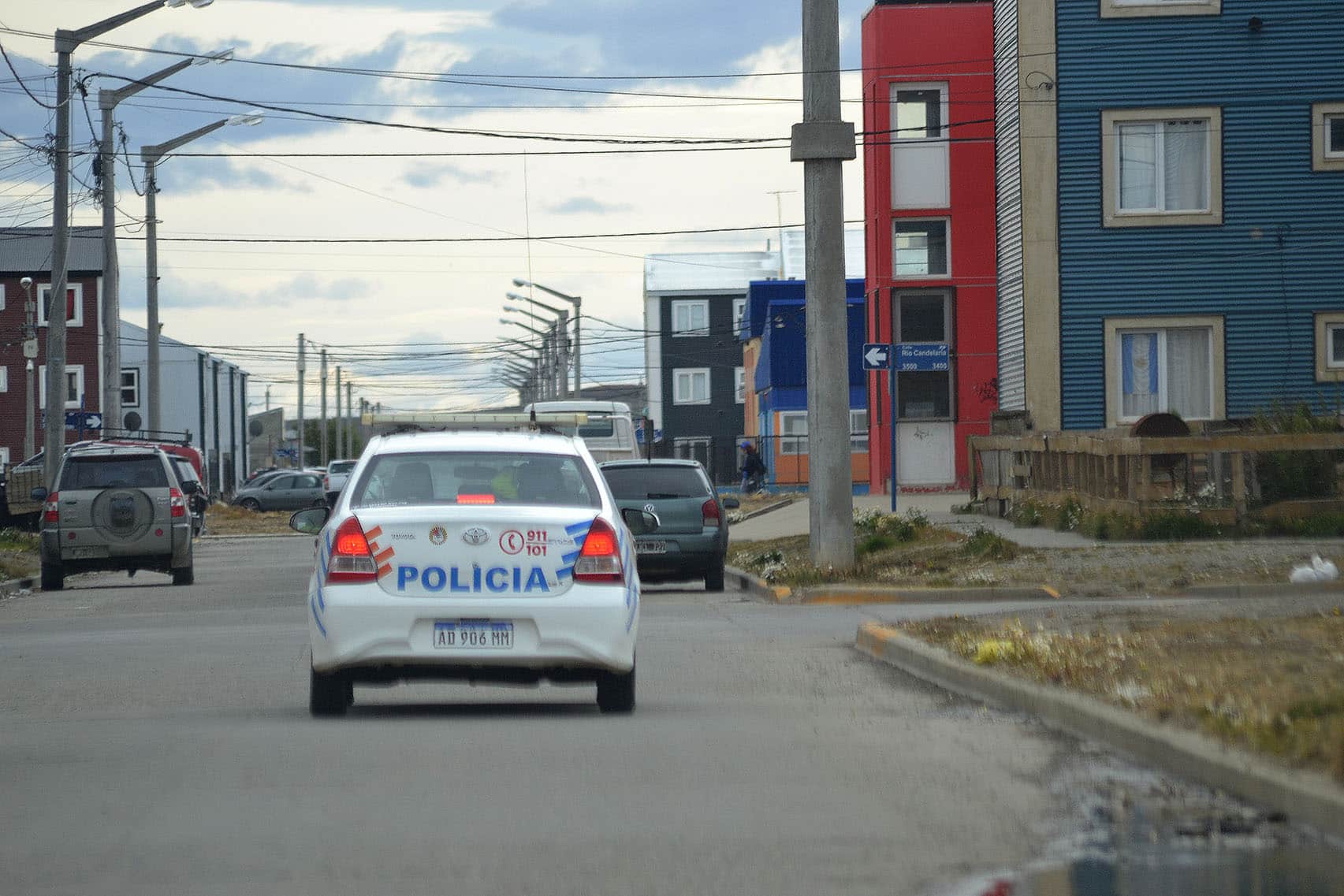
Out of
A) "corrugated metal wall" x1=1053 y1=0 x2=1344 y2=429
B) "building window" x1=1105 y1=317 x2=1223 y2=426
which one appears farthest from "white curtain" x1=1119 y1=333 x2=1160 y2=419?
"corrugated metal wall" x1=1053 y1=0 x2=1344 y2=429

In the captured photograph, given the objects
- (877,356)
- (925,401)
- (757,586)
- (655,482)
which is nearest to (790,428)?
(925,401)

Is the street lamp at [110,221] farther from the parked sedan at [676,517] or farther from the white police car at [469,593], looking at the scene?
the white police car at [469,593]

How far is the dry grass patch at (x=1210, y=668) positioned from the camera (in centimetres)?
770

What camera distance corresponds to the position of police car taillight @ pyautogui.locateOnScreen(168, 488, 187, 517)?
24.8 m

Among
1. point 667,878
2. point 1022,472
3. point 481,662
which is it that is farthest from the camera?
point 1022,472

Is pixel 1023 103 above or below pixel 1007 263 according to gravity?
above

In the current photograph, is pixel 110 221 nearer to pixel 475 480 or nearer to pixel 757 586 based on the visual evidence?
pixel 757 586

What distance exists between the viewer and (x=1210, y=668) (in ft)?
32.8

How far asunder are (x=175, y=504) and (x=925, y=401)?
69.0ft

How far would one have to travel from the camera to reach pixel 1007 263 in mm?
31875

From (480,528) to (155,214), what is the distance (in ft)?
115

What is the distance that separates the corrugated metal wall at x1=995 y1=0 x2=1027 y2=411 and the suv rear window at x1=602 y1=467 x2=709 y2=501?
10.3 metres

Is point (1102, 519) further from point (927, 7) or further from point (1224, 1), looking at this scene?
point (927, 7)

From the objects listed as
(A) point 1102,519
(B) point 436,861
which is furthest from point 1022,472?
(B) point 436,861
